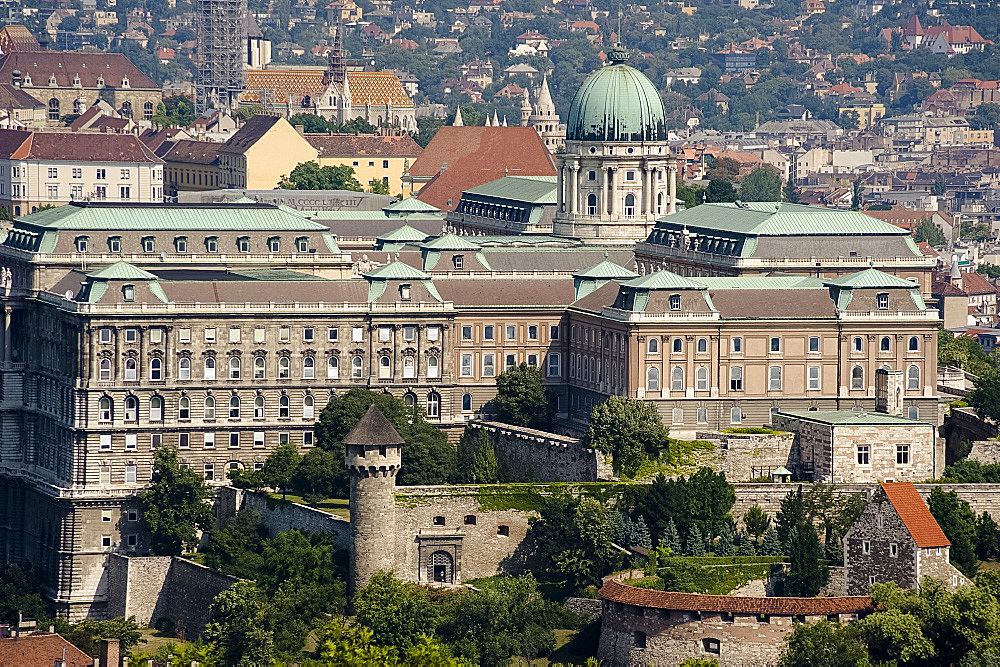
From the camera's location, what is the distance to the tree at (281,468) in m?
195

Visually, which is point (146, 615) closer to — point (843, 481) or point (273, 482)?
point (273, 482)

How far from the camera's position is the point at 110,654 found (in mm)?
162000

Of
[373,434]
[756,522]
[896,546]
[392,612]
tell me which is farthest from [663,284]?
[392,612]

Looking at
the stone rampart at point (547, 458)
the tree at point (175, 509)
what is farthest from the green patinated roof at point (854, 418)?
the tree at point (175, 509)

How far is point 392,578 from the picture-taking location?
178 m

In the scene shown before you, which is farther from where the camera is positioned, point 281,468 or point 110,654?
point 281,468

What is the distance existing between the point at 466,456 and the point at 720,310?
1755 centimetres

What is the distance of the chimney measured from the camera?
16075 cm

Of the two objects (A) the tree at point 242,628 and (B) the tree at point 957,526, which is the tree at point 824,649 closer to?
(B) the tree at point 957,526

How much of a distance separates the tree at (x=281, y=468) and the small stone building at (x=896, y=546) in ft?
125

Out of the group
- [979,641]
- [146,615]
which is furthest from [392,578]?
[979,641]

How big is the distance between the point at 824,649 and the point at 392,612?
24.4 metres

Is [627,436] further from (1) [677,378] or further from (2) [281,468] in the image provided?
(2) [281,468]

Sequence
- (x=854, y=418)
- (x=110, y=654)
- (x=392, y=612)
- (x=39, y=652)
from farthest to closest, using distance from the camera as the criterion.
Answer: (x=854, y=418) < (x=392, y=612) < (x=39, y=652) < (x=110, y=654)
